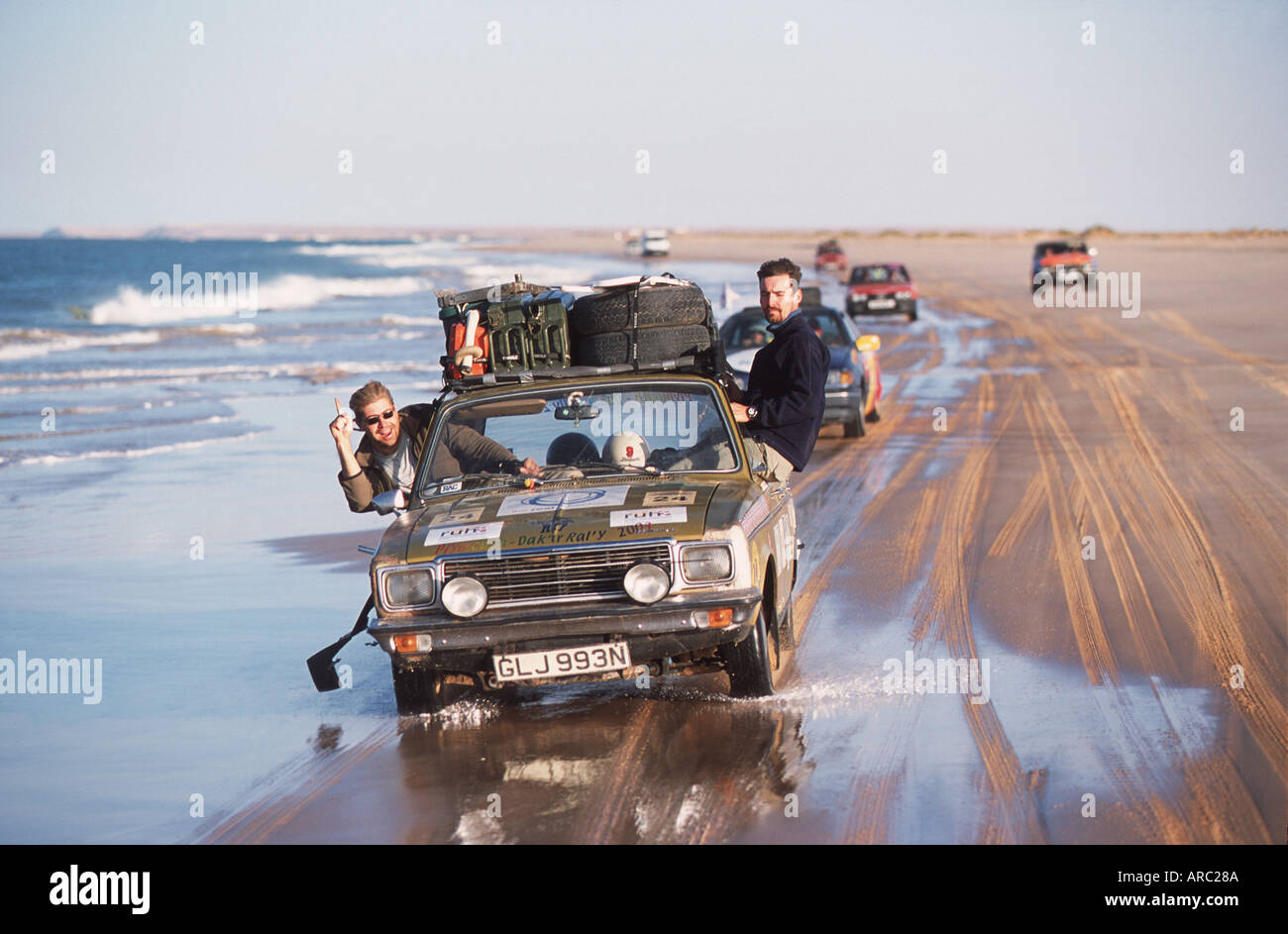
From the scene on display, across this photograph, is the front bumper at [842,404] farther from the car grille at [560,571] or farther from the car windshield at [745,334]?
the car grille at [560,571]

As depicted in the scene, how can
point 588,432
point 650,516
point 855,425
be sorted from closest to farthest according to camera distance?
point 650,516 < point 588,432 < point 855,425

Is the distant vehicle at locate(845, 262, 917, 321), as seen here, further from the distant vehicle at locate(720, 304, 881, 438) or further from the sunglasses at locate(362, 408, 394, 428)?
the sunglasses at locate(362, 408, 394, 428)

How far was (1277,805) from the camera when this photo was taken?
5250 mm

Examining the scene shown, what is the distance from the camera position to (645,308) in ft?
26.8

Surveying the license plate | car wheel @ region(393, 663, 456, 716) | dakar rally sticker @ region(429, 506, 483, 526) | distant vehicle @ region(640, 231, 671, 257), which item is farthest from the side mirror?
distant vehicle @ region(640, 231, 671, 257)

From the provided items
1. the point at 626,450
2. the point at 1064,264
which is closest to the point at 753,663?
the point at 626,450

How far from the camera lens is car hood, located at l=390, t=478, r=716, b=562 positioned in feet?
20.9

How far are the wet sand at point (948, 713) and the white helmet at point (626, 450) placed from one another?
1.13 metres

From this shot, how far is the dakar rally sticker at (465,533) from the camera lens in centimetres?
646

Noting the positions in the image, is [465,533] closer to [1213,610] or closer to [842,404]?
[1213,610]

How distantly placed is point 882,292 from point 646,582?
3230 cm

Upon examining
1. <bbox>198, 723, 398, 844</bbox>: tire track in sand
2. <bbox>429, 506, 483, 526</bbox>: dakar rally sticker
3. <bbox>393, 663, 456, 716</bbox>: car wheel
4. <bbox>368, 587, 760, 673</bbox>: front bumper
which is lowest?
<bbox>198, 723, 398, 844</bbox>: tire track in sand

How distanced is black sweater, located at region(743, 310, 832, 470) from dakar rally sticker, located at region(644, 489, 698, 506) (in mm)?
850

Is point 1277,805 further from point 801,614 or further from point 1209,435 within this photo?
point 1209,435
